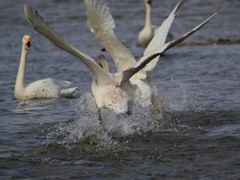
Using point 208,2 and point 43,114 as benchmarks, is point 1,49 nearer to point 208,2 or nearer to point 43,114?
point 43,114

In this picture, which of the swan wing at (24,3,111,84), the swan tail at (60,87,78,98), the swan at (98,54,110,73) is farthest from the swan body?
the swan tail at (60,87,78,98)

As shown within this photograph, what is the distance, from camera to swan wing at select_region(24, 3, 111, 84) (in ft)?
22.5

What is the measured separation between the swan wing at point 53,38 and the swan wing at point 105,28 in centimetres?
70

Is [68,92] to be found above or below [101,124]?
above

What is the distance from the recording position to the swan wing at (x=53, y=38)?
6.85 meters

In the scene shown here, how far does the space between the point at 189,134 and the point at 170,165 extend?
1445 mm

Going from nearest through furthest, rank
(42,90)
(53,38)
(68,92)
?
(53,38) < (42,90) < (68,92)

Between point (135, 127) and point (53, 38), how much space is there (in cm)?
180

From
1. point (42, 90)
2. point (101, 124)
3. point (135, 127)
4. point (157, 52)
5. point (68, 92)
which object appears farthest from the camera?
point (68, 92)

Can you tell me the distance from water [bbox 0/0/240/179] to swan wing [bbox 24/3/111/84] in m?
0.47

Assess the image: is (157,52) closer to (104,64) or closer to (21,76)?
(104,64)

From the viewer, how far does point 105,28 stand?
27.3 feet

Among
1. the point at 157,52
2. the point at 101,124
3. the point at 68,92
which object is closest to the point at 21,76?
the point at 68,92

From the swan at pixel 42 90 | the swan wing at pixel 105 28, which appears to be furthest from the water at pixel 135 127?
the swan wing at pixel 105 28
